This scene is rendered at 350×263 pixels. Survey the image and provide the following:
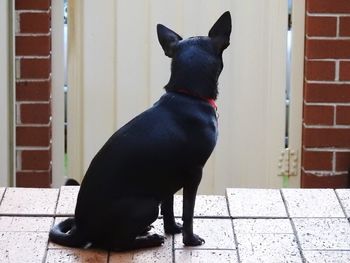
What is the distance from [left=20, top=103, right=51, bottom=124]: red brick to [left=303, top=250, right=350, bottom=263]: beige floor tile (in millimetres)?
1961

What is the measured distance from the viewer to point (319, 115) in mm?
5574

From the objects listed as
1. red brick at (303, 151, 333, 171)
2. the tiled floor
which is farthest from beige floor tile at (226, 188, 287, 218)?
red brick at (303, 151, 333, 171)

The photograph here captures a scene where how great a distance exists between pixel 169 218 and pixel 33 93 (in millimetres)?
1682

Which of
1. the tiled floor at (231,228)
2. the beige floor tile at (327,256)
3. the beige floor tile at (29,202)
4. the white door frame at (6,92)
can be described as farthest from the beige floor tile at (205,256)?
the white door frame at (6,92)

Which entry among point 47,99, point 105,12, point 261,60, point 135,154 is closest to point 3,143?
point 47,99

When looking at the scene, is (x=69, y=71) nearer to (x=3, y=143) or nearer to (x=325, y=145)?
(x=3, y=143)

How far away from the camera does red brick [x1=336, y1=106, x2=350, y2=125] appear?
5.57m

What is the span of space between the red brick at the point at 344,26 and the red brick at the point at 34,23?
1339 mm

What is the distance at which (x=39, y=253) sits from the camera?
396 cm

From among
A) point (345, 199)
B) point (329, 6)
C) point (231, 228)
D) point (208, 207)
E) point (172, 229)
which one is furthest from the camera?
point (329, 6)

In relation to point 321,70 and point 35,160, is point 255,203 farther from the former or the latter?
point 35,160

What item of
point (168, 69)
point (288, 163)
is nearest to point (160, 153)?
point (168, 69)

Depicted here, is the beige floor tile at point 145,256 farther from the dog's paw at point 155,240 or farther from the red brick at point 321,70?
the red brick at point 321,70

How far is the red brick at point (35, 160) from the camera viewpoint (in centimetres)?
562
